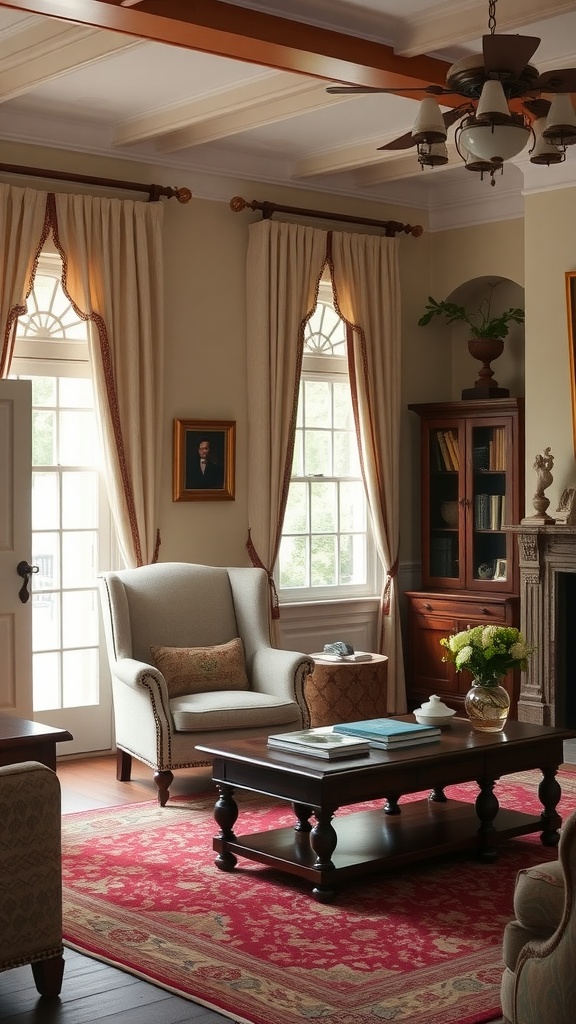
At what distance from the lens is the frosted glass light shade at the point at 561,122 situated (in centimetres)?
434

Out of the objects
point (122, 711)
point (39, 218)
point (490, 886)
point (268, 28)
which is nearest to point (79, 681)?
point (122, 711)

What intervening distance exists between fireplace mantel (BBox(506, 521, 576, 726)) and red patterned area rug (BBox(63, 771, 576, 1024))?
2.10 metres

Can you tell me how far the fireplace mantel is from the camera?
7258 millimetres

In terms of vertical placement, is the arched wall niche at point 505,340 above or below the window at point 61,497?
above

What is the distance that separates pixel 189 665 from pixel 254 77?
2.92m

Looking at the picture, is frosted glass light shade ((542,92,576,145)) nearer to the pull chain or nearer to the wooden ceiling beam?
the pull chain

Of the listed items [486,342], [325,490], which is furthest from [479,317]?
[325,490]

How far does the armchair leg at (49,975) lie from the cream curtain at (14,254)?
349cm

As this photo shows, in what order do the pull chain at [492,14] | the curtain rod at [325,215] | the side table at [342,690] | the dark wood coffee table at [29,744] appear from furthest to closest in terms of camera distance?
the curtain rod at [325,215]
the side table at [342,690]
the pull chain at [492,14]
the dark wood coffee table at [29,744]

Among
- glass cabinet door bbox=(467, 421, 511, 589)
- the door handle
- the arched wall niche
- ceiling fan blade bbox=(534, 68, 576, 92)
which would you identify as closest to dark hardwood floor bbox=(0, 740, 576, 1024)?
the door handle

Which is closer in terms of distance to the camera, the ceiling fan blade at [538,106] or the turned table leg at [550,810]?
the ceiling fan blade at [538,106]

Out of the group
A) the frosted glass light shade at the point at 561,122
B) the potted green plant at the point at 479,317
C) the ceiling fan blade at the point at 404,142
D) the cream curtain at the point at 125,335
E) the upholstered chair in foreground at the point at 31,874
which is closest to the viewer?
the upholstered chair in foreground at the point at 31,874

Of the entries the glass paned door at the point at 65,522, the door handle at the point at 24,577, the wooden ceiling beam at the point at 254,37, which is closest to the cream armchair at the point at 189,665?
the door handle at the point at 24,577

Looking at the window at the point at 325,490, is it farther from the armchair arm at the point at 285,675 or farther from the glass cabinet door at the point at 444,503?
the armchair arm at the point at 285,675
